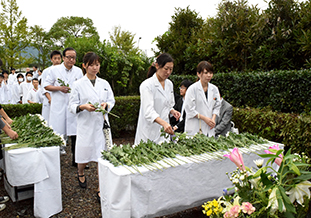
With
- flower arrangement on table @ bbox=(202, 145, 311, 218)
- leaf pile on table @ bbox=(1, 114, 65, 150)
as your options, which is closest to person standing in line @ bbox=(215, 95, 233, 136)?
leaf pile on table @ bbox=(1, 114, 65, 150)

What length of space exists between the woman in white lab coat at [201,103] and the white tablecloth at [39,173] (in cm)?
224

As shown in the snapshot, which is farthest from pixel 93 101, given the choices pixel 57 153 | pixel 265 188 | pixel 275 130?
pixel 275 130

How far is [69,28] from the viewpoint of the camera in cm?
5828

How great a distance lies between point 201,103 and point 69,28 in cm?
6043

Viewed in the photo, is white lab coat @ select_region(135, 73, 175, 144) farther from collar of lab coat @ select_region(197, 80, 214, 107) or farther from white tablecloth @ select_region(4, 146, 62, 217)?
white tablecloth @ select_region(4, 146, 62, 217)

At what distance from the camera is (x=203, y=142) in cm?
310

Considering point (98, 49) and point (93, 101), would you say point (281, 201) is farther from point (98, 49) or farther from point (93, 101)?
point (98, 49)

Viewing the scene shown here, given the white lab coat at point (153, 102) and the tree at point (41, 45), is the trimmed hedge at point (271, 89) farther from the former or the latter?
the tree at point (41, 45)

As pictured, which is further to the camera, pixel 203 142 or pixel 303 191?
pixel 203 142

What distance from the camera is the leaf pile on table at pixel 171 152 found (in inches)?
100

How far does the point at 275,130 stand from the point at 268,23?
138 inches

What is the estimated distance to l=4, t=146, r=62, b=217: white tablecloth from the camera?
3.14 m

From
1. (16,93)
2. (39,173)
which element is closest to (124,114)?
(39,173)

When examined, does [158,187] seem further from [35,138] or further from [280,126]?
[280,126]
